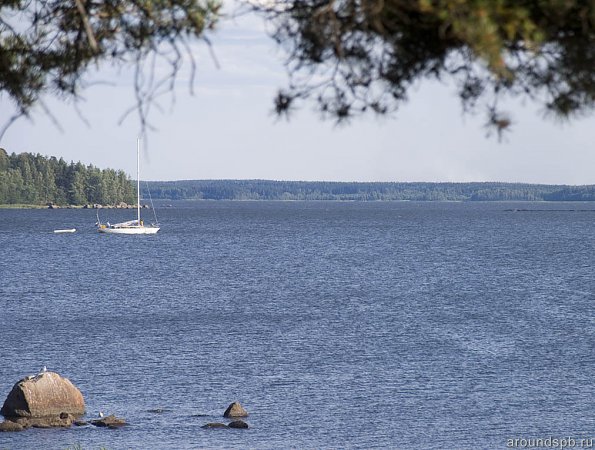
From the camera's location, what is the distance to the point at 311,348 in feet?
161

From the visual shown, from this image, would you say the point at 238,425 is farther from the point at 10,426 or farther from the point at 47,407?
the point at 10,426

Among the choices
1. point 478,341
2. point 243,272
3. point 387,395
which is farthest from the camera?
point 243,272

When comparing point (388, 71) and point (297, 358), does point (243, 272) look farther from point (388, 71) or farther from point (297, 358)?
point (388, 71)

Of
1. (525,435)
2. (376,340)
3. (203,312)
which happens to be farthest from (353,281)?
(525,435)

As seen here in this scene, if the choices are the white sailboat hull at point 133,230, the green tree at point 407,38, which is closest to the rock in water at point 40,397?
the green tree at point 407,38

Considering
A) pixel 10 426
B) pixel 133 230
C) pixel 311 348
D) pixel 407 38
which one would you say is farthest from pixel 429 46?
pixel 133 230

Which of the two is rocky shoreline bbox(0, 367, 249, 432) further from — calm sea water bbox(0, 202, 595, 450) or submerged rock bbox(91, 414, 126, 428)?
calm sea water bbox(0, 202, 595, 450)

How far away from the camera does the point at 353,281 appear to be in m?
83.7

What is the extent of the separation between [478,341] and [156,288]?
32741 mm

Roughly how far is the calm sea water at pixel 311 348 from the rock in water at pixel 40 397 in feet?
5.12

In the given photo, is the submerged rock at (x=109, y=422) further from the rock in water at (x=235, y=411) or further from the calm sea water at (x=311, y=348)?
the rock in water at (x=235, y=411)

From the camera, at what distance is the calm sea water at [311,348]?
1374 inches

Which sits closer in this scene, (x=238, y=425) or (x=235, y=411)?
(x=238, y=425)

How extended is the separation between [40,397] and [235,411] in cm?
664
